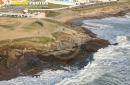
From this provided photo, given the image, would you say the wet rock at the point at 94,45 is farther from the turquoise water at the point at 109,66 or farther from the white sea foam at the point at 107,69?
the white sea foam at the point at 107,69

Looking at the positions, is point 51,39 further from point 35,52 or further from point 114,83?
point 114,83

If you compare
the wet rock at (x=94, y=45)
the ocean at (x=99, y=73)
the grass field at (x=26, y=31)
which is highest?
the grass field at (x=26, y=31)

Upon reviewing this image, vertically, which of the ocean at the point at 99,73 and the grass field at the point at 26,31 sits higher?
the grass field at the point at 26,31

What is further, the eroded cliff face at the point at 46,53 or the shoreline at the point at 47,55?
the eroded cliff face at the point at 46,53

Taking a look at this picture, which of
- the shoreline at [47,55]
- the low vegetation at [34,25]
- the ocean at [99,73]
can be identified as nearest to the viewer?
the ocean at [99,73]

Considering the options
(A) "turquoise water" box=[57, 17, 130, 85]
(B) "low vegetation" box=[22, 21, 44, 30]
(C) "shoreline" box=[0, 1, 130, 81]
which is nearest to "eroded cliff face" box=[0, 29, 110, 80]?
(C) "shoreline" box=[0, 1, 130, 81]

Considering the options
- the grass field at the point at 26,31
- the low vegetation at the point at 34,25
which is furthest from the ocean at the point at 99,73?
the low vegetation at the point at 34,25

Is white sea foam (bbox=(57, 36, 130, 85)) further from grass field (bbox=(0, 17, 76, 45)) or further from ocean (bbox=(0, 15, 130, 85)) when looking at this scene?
grass field (bbox=(0, 17, 76, 45))

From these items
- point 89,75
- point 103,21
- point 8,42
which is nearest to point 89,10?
point 103,21

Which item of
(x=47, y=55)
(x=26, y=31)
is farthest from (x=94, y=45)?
(x=26, y=31)
